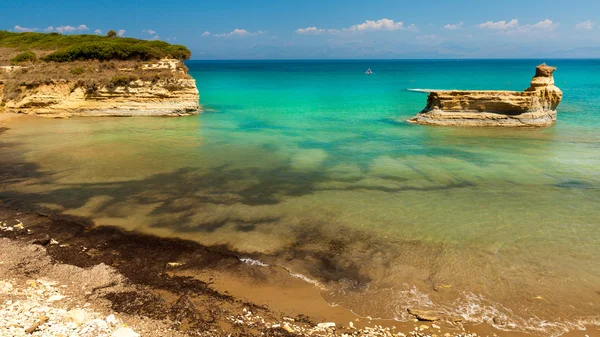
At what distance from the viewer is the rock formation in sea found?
27297 millimetres

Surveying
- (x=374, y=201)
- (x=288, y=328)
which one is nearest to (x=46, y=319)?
(x=288, y=328)

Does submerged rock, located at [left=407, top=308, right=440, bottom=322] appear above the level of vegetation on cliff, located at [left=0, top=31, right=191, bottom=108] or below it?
below

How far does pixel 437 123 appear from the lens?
28.5 meters

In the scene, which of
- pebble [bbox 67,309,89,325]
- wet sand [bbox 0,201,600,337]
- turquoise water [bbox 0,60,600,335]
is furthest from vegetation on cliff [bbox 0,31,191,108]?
pebble [bbox 67,309,89,325]

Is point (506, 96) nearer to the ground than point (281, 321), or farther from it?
farther from it

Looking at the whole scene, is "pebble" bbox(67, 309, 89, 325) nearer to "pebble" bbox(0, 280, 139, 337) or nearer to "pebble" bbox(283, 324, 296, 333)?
"pebble" bbox(0, 280, 139, 337)

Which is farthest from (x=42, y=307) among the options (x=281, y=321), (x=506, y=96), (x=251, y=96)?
(x=251, y=96)

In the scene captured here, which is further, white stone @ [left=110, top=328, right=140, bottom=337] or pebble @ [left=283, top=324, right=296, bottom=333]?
pebble @ [left=283, top=324, right=296, bottom=333]

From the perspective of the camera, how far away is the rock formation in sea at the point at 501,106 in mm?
27297

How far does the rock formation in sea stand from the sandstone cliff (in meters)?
19.3

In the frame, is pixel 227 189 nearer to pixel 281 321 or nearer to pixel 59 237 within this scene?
pixel 59 237

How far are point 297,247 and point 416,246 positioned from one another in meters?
3.01

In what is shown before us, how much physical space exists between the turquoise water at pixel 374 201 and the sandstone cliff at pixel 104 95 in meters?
4.46

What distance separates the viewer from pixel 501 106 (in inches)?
1091
